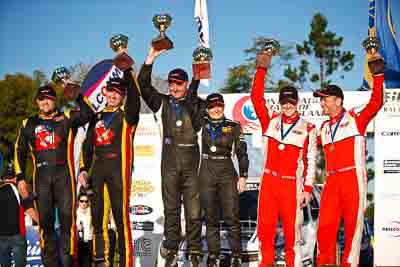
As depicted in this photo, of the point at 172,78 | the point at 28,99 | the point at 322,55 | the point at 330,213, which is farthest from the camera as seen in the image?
the point at 28,99

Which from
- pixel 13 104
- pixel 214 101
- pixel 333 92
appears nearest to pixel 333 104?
pixel 333 92

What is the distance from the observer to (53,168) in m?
6.65

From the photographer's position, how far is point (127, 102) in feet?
21.7

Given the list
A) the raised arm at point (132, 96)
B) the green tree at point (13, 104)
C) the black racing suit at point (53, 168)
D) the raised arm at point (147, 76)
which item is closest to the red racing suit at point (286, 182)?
the raised arm at point (147, 76)

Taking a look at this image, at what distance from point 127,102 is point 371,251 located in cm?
582

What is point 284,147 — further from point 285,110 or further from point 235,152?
point 235,152

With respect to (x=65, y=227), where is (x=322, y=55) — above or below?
above

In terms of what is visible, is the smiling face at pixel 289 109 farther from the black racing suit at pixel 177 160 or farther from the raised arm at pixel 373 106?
the black racing suit at pixel 177 160

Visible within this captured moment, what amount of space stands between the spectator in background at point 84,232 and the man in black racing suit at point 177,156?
2.15 meters

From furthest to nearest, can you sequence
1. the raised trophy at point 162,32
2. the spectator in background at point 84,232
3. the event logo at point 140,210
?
the event logo at point 140,210 → the spectator in background at point 84,232 → the raised trophy at point 162,32

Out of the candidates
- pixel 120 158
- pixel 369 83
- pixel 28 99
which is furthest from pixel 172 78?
pixel 28 99

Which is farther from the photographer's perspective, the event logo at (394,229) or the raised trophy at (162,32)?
the event logo at (394,229)

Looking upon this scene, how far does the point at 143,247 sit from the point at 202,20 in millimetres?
4229

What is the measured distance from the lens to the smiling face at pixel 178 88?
22.4 ft
